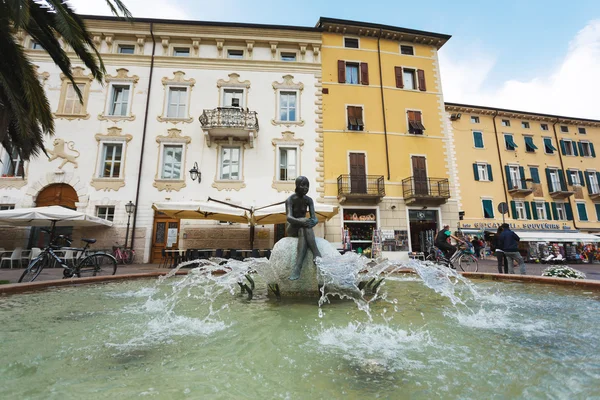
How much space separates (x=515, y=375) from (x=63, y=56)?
10910mm

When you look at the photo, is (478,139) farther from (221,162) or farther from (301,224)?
(301,224)

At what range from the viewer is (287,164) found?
1576 centimetres

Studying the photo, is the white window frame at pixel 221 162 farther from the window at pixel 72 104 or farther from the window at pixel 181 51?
the window at pixel 72 104

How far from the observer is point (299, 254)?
429cm

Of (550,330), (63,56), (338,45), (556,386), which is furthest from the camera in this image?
(338,45)

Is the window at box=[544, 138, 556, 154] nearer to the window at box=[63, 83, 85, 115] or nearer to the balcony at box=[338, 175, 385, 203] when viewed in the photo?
the balcony at box=[338, 175, 385, 203]

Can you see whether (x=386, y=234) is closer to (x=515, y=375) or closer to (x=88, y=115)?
(x=515, y=375)

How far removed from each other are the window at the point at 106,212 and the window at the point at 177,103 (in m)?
5.84

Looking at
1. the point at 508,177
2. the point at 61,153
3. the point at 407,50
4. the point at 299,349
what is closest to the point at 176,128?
the point at 61,153

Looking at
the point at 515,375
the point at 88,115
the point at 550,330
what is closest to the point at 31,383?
the point at 515,375

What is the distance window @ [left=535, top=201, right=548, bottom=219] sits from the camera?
23.3 metres

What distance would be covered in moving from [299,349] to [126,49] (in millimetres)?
20169

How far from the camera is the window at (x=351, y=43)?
18062mm

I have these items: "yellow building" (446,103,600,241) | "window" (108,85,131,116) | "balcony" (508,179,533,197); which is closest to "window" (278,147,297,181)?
"window" (108,85,131,116)
